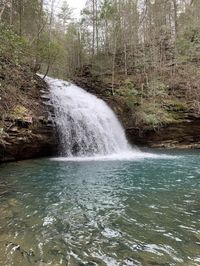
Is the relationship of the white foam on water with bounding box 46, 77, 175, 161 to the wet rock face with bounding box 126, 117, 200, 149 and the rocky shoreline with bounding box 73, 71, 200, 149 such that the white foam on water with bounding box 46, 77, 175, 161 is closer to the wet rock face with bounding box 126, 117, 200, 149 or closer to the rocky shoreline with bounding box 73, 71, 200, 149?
the rocky shoreline with bounding box 73, 71, 200, 149

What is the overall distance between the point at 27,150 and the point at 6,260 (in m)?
9.60

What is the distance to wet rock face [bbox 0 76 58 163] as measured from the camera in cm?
1159

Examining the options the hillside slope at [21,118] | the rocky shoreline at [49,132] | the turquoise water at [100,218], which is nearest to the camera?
the turquoise water at [100,218]

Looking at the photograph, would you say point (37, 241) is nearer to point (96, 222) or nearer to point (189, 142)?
point (96, 222)

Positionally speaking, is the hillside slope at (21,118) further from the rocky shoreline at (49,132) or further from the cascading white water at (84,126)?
the cascading white water at (84,126)

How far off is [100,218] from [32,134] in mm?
7983

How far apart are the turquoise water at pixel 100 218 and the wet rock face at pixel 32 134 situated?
242cm

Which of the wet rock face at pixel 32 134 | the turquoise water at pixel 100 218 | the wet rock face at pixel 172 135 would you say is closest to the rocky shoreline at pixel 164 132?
the wet rock face at pixel 172 135

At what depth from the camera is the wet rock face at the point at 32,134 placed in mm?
11586

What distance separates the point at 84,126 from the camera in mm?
14953

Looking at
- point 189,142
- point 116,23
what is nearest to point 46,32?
point 116,23

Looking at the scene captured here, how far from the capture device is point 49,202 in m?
6.36

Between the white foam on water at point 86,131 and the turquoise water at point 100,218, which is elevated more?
the white foam on water at point 86,131

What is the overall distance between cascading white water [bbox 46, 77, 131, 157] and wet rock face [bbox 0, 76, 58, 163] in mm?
633
